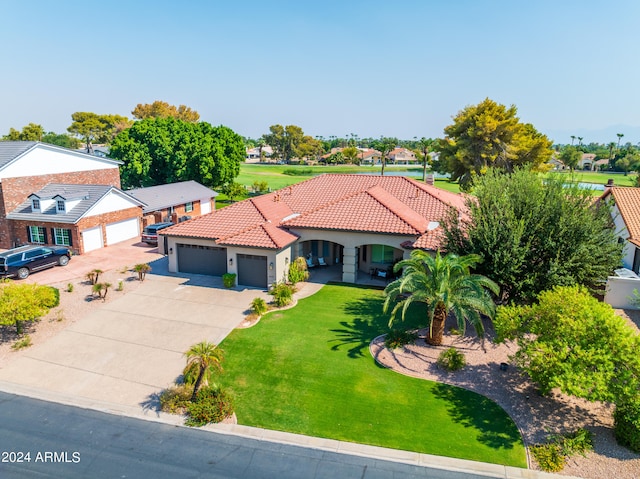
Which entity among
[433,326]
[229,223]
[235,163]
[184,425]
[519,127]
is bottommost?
[184,425]

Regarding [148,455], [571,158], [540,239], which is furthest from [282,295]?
[571,158]

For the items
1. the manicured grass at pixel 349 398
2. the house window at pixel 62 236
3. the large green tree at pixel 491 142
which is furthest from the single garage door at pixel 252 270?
the large green tree at pixel 491 142

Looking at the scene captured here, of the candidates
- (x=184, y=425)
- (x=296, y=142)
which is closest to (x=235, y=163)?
(x=184, y=425)

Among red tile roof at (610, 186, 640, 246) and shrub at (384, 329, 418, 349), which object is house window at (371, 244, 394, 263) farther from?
red tile roof at (610, 186, 640, 246)

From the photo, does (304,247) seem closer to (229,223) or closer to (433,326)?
(229,223)

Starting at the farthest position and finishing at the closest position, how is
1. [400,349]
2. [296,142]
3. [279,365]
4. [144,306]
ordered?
[296,142]
[144,306]
[400,349]
[279,365]

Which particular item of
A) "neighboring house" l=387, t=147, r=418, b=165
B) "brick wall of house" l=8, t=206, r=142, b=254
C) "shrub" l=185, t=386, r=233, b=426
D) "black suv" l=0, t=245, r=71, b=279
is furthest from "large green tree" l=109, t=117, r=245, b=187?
"neighboring house" l=387, t=147, r=418, b=165
